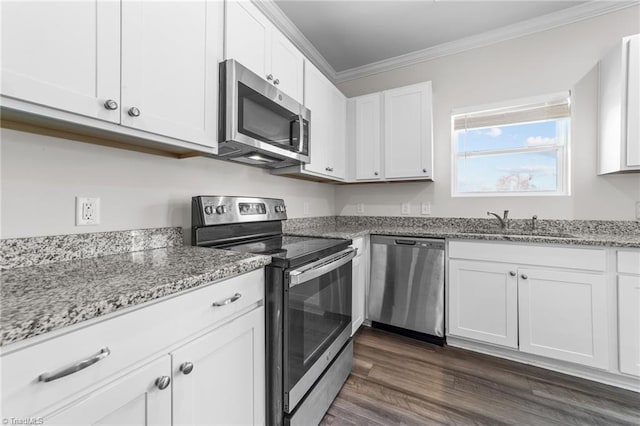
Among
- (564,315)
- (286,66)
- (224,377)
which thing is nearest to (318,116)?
(286,66)

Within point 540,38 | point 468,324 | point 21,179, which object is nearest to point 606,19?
point 540,38

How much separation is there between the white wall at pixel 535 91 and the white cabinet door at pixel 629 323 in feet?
2.36

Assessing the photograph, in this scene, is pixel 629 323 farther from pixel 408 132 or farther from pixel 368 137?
pixel 368 137

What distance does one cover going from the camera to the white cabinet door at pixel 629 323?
1.61m

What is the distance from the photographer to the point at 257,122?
4.93 feet

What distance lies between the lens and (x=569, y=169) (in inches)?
88.0

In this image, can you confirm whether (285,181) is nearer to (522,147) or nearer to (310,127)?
(310,127)

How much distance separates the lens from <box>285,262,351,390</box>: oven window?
1182mm

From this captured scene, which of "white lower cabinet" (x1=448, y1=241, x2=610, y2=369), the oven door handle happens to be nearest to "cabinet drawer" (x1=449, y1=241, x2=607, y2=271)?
"white lower cabinet" (x1=448, y1=241, x2=610, y2=369)

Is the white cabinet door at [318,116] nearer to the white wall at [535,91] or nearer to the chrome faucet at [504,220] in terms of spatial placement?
the white wall at [535,91]

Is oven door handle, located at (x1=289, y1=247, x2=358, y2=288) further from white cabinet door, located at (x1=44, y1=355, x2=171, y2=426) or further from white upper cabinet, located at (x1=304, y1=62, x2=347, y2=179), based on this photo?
white upper cabinet, located at (x1=304, y1=62, x2=347, y2=179)

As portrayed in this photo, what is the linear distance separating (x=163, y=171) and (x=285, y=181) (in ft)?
3.70

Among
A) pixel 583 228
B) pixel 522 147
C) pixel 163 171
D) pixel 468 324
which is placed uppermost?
pixel 522 147

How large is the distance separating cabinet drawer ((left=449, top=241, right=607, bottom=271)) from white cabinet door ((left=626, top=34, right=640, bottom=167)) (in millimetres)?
721
